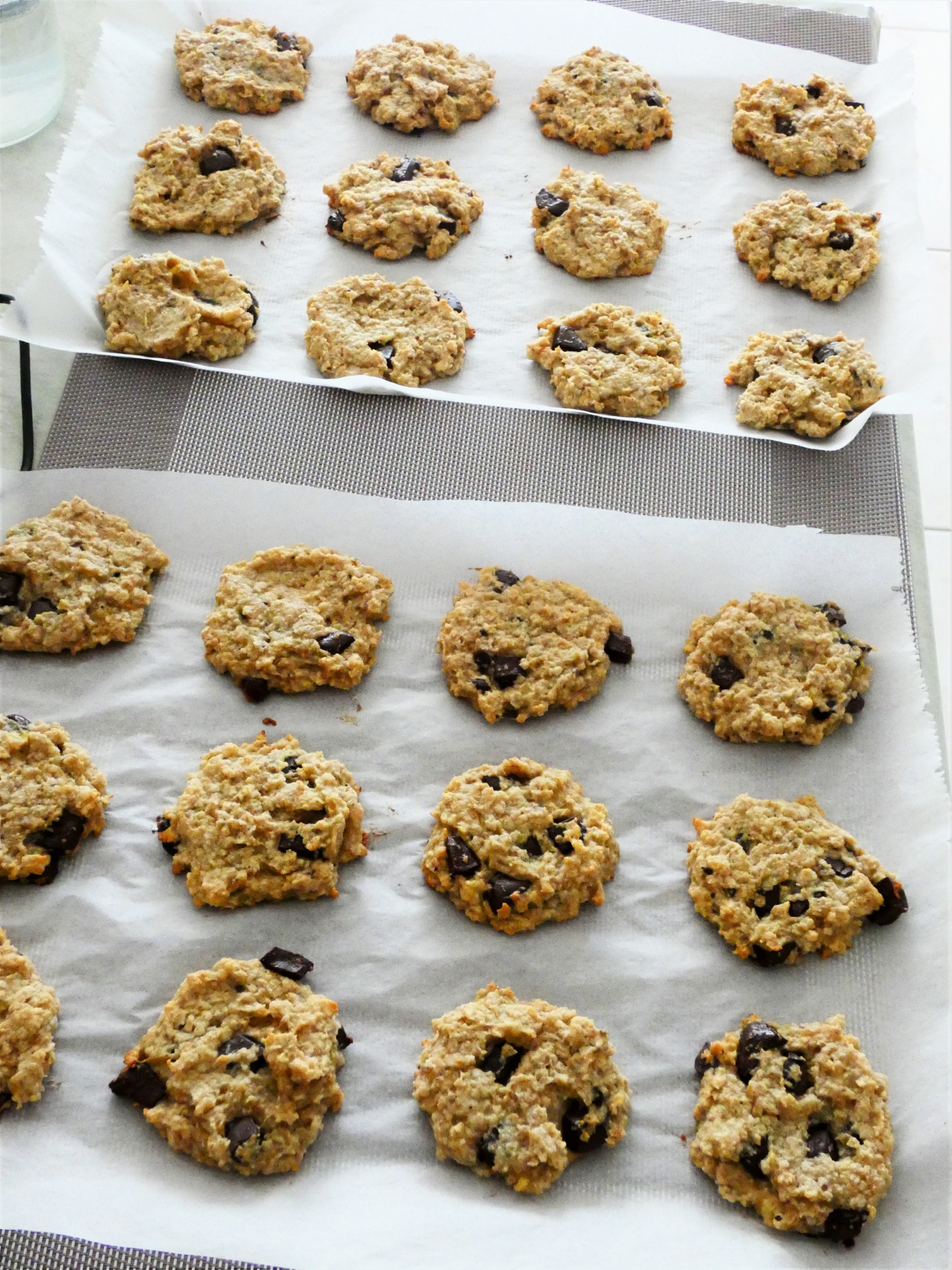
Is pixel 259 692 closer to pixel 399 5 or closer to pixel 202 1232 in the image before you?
pixel 202 1232

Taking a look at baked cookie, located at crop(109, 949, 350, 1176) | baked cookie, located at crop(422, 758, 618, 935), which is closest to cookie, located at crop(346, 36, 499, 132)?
baked cookie, located at crop(422, 758, 618, 935)

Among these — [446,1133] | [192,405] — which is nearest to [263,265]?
[192,405]

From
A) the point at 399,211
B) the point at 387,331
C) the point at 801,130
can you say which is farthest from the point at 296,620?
the point at 801,130

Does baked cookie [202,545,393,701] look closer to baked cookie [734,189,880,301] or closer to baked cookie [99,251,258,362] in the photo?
→ baked cookie [99,251,258,362]

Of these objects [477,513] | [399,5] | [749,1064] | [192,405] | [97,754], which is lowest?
[749,1064]

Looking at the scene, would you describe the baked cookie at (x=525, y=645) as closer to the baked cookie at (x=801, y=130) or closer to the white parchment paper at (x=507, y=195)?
the white parchment paper at (x=507, y=195)

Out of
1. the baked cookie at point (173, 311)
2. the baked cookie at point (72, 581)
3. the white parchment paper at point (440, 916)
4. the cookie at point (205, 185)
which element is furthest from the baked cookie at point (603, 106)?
the baked cookie at point (72, 581)

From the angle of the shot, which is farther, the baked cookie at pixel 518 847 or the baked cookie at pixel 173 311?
the baked cookie at pixel 173 311
